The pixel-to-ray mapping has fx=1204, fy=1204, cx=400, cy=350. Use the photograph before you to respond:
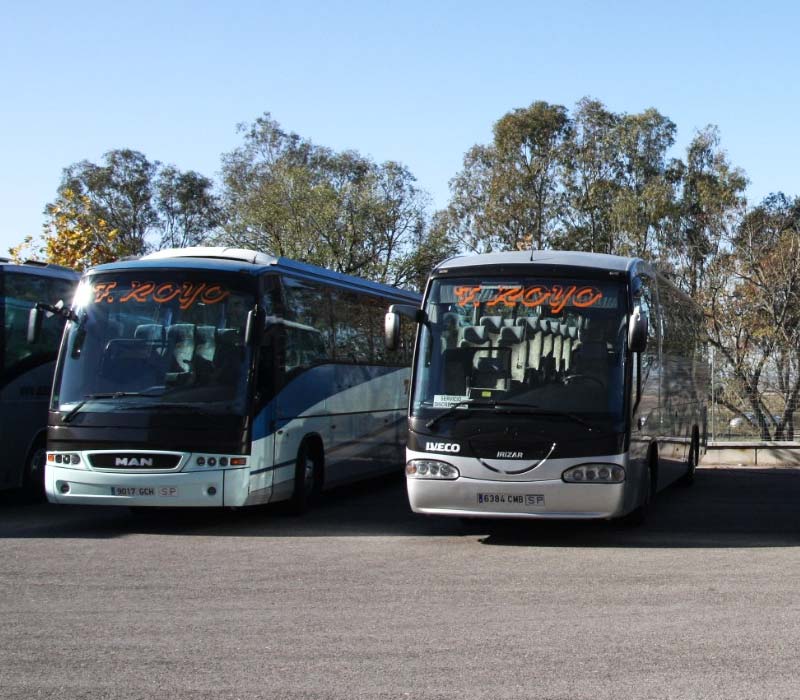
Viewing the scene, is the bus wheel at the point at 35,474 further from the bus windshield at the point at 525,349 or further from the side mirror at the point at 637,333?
the side mirror at the point at 637,333

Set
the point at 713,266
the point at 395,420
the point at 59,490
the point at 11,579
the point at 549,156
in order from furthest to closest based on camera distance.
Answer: the point at 549,156, the point at 713,266, the point at 395,420, the point at 59,490, the point at 11,579

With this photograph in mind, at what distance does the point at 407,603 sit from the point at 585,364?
4003mm

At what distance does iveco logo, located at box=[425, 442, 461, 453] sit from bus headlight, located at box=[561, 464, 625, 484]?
1.07 meters

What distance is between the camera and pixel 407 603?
28.9 feet

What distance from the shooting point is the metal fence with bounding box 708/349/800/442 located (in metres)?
24.2

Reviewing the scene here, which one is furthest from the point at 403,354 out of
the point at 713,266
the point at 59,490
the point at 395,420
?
the point at 713,266

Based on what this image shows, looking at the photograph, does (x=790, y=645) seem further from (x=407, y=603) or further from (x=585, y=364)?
(x=585, y=364)

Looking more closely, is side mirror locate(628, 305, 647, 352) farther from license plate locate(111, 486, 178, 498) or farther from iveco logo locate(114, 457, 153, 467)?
iveco logo locate(114, 457, 153, 467)

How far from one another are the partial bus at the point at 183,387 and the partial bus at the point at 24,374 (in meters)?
2.48

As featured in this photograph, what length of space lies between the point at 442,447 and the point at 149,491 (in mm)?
3181

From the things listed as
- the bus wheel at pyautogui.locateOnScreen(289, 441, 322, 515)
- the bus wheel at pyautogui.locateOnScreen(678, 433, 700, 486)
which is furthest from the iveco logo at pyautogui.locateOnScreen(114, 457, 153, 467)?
the bus wheel at pyautogui.locateOnScreen(678, 433, 700, 486)

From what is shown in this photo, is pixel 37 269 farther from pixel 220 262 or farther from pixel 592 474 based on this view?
pixel 592 474

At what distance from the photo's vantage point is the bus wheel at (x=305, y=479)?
47.2 feet

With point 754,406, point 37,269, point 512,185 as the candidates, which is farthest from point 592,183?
point 37,269
